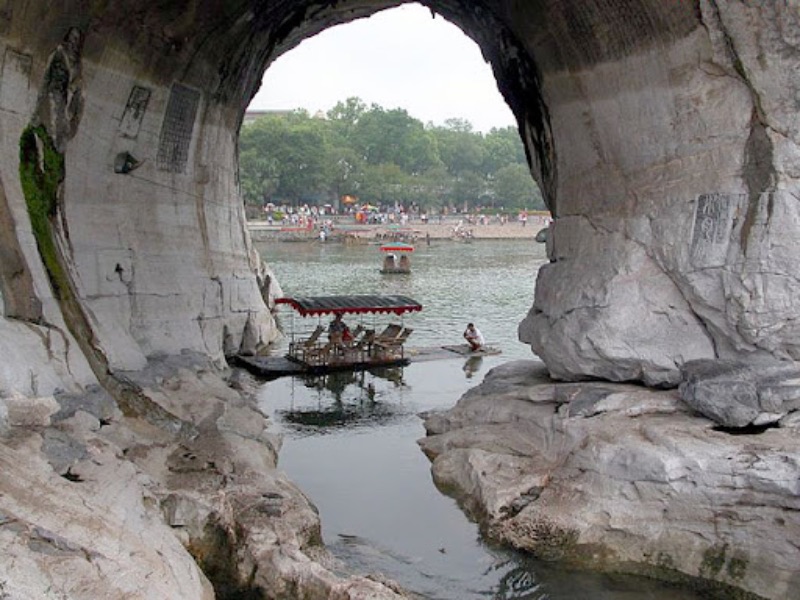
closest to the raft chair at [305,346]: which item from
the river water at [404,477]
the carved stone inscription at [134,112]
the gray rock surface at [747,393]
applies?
the river water at [404,477]

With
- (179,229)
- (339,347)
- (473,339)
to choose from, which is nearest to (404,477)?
(339,347)

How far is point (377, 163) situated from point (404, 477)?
185ft

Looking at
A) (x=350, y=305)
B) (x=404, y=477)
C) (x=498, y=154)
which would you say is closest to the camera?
(x=404, y=477)

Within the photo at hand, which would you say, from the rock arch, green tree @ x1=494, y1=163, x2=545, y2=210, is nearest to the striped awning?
the rock arch

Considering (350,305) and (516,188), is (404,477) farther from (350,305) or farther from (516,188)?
(516,188)

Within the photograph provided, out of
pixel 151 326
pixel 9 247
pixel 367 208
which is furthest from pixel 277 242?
pixel 9 247

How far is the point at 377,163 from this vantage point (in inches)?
2613

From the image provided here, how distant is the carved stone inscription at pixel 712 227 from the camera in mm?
10367

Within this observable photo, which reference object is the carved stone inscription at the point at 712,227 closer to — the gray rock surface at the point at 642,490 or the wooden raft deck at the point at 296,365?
the gray rock surface at the point at 642,490

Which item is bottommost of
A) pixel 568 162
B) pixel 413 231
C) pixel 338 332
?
pixel 338 332

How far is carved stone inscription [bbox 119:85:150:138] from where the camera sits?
44.5ft

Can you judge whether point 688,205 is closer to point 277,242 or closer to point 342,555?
point 342,555

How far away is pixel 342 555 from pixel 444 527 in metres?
1.47

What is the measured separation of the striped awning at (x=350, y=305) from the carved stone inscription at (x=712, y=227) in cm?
723
